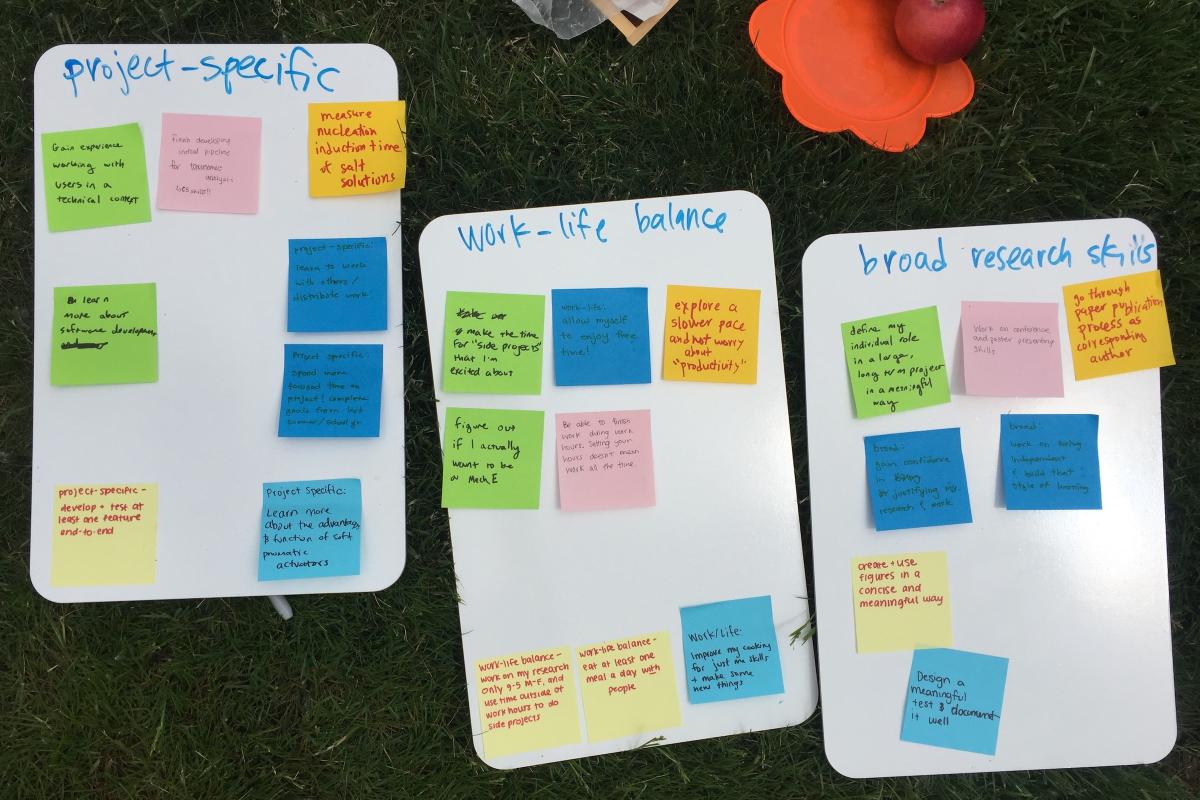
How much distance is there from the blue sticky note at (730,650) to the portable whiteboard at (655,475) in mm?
14

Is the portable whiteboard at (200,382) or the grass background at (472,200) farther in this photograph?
the grass background at (472,200)

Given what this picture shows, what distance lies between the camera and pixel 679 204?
105 cm

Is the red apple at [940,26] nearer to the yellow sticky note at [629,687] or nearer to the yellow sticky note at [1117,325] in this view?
the yellow sticky note at [1117,325]

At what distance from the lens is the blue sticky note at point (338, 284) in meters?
1.03

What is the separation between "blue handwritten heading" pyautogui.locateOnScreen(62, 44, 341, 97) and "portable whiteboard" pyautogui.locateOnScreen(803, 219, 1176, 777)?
756mm

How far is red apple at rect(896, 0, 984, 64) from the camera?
1.06 metres

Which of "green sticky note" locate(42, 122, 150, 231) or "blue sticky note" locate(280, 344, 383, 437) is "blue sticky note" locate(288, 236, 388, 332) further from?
"green sticky note" locate(42, 122, 150, 231)

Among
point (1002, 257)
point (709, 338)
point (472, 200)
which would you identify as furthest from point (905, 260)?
point (472, 200)

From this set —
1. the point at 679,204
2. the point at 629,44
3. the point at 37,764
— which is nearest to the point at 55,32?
the point at 629,44

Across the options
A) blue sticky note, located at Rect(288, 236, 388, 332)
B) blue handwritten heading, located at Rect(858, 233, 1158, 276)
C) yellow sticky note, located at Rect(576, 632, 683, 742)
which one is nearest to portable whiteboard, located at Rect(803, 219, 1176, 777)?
blue handwritten heading, located at Rect(858, 233, 1158, 276)

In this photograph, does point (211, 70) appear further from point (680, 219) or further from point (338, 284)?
point (680, 219)

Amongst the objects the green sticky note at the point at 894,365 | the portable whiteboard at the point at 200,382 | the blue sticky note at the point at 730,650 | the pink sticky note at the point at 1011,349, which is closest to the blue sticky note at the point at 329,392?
the portable whiteboard at the point at 200,382

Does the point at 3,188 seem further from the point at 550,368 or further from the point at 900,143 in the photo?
the point at 900,143

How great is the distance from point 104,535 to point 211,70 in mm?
674
